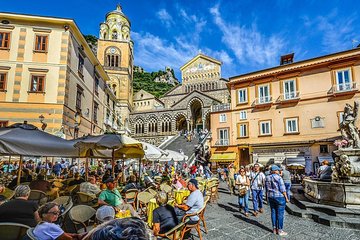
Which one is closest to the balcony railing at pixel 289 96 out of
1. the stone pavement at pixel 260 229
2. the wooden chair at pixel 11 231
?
the stone pavement at pixel 260 229

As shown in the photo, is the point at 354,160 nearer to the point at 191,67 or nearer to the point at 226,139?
the point at 226,139

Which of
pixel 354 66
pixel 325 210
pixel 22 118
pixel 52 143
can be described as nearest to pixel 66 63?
pixel 22 118

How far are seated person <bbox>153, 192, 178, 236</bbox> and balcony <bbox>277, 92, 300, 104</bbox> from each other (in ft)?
68.8

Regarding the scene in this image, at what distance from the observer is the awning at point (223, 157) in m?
24.2

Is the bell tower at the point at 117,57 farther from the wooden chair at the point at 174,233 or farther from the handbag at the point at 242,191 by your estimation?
the wooden chair at the point at 174,233

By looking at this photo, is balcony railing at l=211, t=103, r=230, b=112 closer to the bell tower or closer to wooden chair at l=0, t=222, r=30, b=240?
the bell tower

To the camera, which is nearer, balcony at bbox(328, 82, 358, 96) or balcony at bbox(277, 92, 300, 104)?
balcony at bbox(328, 82, 358, 96)

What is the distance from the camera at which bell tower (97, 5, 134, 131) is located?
4419 centimetres

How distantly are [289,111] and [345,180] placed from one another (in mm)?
15413

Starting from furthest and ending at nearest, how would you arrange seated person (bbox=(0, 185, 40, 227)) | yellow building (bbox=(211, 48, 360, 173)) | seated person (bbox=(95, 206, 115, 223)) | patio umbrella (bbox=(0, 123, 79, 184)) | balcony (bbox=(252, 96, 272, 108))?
1. balcony (bbox=(252, 96, 272, 108))
2. yellow building (bbox=(211, 48, 360, 173))
3. patio umbrella (bbox=(0, 123, 79, 184))
4. seated person (bbox=(95, 206, 115, 223))
5. seated person (bbox=(0, 185, 40, 227))

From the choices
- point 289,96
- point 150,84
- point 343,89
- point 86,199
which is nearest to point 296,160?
point 289,96

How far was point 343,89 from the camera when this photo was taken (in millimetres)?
20141

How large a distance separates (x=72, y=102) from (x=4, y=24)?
262 inches

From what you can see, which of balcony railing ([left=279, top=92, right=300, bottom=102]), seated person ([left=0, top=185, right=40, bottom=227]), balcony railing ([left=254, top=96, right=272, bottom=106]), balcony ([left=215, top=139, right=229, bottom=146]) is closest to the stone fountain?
seated person ([left=0, top=185, right=40, bottom=227])
